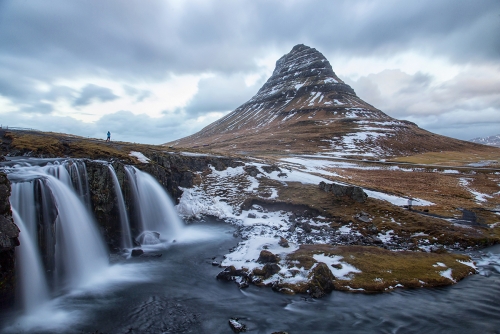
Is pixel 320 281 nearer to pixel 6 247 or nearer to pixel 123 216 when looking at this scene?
pixel 6 247

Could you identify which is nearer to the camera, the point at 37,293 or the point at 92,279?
the point at 37,293

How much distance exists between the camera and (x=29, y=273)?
15391 mm

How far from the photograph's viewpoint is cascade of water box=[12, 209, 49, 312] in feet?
48.2

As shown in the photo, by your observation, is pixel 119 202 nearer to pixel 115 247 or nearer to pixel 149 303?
pixel 115 247

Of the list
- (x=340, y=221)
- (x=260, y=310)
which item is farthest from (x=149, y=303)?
(x=340, y=221)

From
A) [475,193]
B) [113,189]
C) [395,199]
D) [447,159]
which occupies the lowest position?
[395,199]

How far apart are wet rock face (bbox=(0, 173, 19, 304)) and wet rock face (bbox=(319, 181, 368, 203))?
1207 inches

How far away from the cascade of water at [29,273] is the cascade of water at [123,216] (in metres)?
7.70

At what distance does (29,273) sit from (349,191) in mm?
30884

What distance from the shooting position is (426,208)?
31.5m

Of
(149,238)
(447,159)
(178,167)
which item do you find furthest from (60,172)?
(447,159)

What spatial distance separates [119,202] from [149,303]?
1289 cm

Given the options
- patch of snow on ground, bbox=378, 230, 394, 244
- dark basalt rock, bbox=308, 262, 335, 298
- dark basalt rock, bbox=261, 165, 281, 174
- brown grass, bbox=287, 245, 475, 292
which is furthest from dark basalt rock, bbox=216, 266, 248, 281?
dark basalt rock, bbox=261, 165, 281, 174

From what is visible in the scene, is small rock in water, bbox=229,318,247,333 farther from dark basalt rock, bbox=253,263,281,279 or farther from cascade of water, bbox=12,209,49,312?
cascade of water, bbox=12,209,49,312
